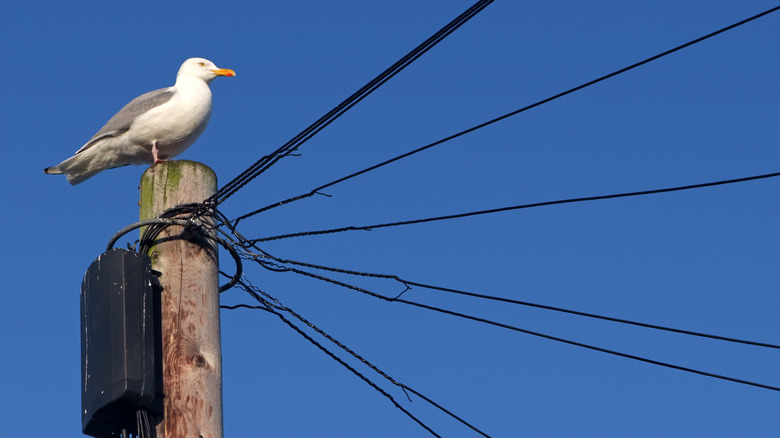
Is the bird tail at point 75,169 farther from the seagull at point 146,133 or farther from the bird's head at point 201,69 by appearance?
the bird's head at point 201,69

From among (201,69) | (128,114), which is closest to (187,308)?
(128,114)

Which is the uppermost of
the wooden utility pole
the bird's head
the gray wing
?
the bird's head

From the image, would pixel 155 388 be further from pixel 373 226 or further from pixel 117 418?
pixel 373 226

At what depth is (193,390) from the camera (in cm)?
487

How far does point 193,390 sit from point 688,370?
2219 mm

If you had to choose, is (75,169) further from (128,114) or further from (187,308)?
(187,308)

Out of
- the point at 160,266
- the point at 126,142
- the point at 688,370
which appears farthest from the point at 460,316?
the point at 126,142

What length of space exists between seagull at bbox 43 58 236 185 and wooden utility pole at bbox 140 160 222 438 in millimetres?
2150

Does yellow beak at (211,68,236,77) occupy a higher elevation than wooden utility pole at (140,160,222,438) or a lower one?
higher

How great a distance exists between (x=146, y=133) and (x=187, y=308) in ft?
8.96

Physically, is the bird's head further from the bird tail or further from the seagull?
the bird tail

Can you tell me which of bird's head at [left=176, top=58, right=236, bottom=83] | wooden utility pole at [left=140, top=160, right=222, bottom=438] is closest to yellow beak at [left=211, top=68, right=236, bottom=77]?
bird's head at [left=176, top=58, right=236, bottom=83]

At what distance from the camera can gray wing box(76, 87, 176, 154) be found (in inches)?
300

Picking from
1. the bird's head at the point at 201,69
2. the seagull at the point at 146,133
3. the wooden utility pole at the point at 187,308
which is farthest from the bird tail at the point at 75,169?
the wooden utility pole at the point at 187,308
